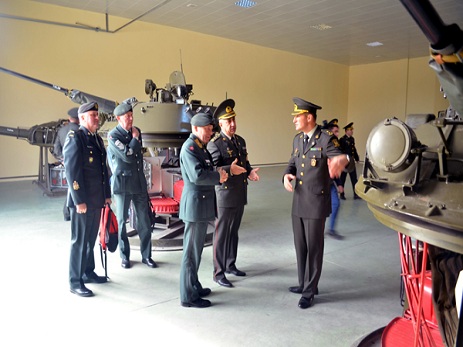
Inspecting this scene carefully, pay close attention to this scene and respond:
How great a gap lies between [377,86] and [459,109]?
66.1 ft

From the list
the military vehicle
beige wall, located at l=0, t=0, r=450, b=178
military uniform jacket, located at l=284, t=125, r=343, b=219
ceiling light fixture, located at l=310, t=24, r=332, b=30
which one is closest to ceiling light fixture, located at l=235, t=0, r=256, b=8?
ceiling light fixture, located at l=310, t=24, r=332, b=30

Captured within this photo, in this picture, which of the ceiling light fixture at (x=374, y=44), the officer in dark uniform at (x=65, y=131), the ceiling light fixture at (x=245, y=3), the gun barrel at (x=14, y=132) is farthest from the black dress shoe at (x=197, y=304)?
the ceiling light fixture at (x=374, y=44)

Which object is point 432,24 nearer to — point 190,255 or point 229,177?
point 190,255

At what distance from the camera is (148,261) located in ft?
16.3

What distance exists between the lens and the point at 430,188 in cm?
180

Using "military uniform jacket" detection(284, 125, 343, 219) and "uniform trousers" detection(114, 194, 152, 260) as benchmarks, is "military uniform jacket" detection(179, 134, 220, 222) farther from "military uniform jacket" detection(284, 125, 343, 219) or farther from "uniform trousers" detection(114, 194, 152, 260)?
"uniform trousers" detection(114, 194, 152, 260)

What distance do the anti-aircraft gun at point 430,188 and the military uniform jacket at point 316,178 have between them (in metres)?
1.57

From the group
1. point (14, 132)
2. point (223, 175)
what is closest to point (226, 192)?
point (223, 175)

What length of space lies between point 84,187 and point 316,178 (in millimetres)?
2219

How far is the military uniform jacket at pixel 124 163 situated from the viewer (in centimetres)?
478

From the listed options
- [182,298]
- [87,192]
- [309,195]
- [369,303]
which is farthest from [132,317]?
[369,303]

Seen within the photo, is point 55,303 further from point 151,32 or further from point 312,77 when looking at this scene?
point 312,77

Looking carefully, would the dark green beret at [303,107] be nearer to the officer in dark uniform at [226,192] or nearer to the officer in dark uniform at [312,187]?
the officer in dark uniform at [312,187]

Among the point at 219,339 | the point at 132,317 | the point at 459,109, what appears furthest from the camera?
the point at 132,317
